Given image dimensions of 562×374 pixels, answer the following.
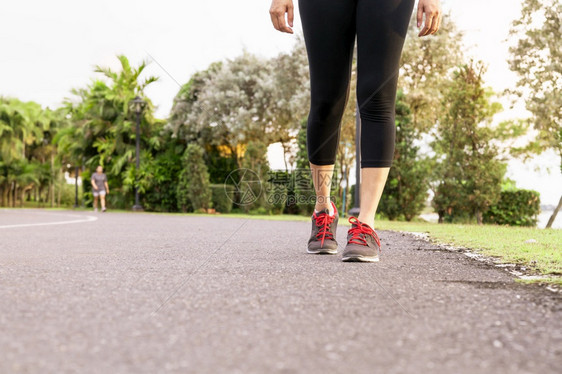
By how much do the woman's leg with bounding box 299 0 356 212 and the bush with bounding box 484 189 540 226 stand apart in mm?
11127

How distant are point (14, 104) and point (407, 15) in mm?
37932

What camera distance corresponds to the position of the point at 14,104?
117ft

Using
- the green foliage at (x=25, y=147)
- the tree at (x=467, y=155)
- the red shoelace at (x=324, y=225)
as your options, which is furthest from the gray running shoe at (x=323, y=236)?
the green foliage at (x=25, y=147)

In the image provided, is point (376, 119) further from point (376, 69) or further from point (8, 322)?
point (8, 322)

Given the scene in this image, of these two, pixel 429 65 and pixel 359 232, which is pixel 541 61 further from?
pixel 359 232

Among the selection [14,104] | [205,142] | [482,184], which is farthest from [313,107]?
[14,104]

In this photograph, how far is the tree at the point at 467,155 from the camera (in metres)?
10.7

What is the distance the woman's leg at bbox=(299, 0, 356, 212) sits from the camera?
2.84m

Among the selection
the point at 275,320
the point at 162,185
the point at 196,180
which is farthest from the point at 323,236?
the point at 162,185

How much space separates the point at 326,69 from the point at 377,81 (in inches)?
12.6

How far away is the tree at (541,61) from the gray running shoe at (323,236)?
43.0 ft

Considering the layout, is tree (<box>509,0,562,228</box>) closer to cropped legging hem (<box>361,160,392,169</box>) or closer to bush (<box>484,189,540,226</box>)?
bush (<box>484,189,540,226</box>)

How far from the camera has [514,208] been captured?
522 inches

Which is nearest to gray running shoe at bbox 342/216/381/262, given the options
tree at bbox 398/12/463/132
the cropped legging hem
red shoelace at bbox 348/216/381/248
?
red shoelace at bbox 348/216/381/248
